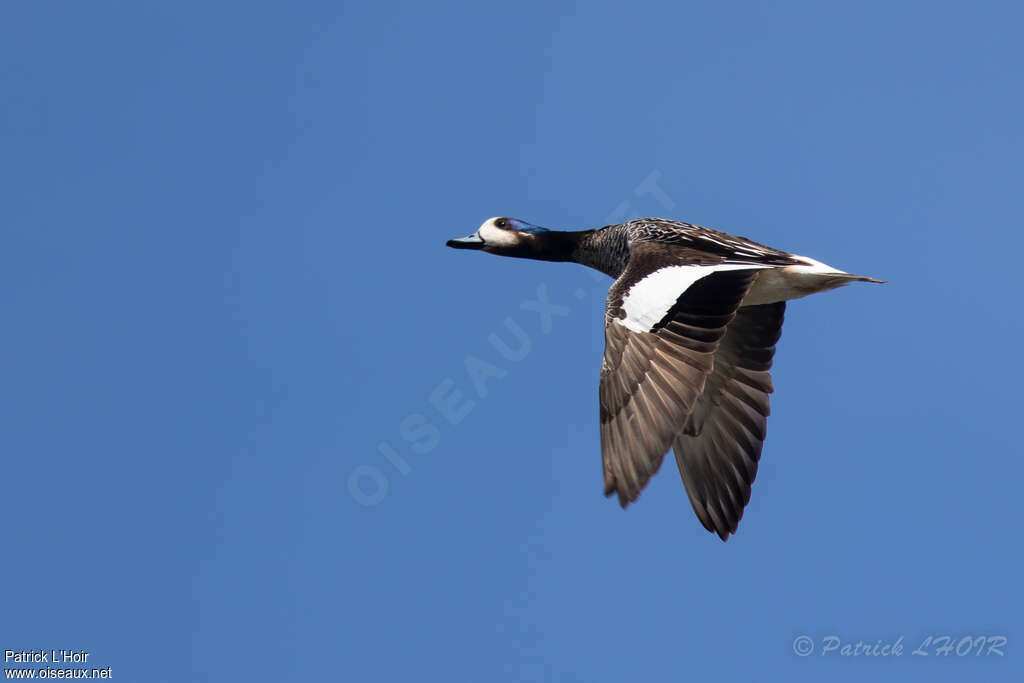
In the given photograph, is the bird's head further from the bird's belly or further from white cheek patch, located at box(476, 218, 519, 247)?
the bird's belly

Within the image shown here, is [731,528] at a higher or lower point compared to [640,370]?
lower

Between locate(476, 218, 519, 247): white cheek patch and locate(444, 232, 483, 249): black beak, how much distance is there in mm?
54

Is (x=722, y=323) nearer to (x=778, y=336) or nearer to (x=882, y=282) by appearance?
(x=882, y=282)

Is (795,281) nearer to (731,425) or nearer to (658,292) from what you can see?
Answer: (731,425)

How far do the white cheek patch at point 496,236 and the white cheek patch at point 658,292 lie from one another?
3503mm

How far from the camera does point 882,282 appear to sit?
359 inches

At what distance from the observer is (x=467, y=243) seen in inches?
481

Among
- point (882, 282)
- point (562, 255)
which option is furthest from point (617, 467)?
point (562, 255)

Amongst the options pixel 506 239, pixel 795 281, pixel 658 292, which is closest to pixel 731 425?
pixel 795 281

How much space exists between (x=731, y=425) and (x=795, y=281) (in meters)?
1.45

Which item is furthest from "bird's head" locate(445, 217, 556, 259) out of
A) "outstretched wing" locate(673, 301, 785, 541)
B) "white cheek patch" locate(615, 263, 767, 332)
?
"white cheek patch" locate(615, 263, 767, 332)

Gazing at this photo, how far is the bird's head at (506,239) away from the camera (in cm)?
1210

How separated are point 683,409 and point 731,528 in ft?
7.70

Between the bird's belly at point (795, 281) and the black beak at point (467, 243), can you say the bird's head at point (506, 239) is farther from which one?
the bird's belly at point (795, 281)
